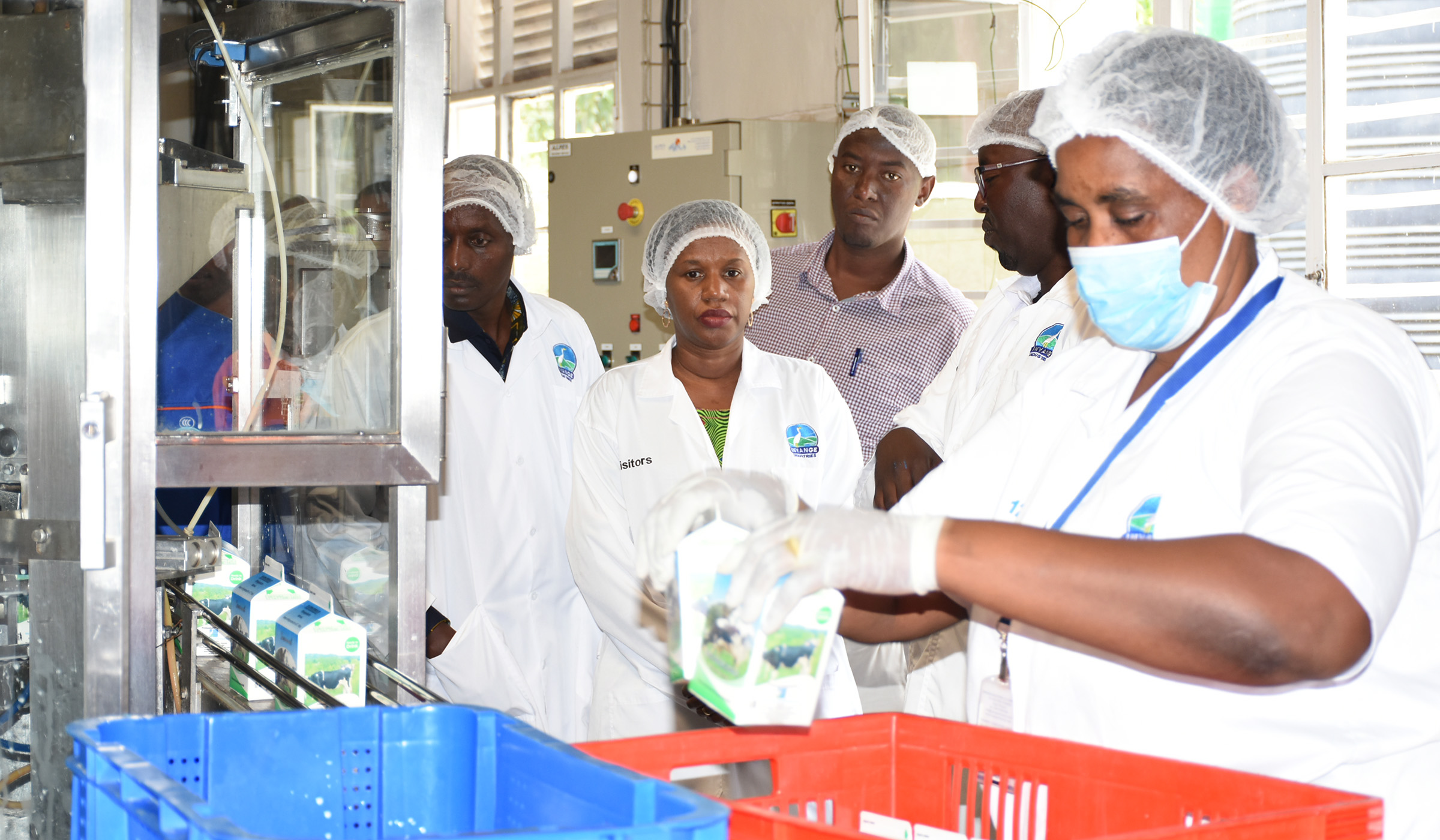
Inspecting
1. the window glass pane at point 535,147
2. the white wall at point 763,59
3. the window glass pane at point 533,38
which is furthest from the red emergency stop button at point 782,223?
the window glass pane at point 533,38

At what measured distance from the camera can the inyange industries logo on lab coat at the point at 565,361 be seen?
2424mm

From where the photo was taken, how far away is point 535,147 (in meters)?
6.41

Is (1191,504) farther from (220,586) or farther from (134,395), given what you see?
(220,586)

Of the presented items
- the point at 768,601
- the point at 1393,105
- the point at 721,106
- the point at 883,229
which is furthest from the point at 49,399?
the point at 721,106

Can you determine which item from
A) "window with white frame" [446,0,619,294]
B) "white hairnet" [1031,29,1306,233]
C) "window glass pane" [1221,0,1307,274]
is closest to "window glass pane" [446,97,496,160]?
"window with white frame" [446,0,619,294]

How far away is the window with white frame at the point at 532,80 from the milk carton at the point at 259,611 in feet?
14.6

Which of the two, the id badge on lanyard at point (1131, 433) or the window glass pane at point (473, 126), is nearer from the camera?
the id badge on lanyard at point (1131, 433)

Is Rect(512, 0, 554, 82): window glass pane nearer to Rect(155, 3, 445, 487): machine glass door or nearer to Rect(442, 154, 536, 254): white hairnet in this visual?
Rect(442, 154, 536, 254): white hairnet

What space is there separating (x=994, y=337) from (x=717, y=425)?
54 centimetres

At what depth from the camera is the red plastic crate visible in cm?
86

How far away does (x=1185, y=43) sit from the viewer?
117 centimetres

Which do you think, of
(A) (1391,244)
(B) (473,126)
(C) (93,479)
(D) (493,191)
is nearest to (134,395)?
(C) (93,479)

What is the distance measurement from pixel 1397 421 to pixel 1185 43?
0.43 metres

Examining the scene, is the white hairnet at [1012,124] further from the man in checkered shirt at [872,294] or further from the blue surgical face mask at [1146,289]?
the blue surgical face mask at [1146,289]
